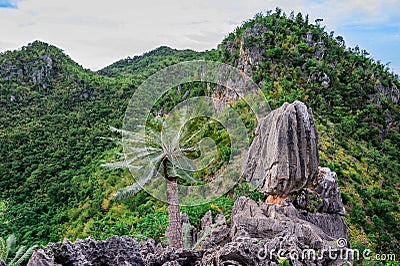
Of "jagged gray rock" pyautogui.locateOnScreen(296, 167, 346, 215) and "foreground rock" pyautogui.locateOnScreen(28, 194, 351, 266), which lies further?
"jagged gray rock" pyautogui.locateOnScreen(296, 167, 346, 215)

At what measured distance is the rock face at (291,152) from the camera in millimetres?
11305

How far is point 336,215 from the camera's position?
12.0m

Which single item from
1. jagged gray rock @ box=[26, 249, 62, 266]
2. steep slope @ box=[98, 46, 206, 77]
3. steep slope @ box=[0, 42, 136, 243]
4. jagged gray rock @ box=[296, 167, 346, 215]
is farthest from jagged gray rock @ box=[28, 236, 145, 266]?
steep slope @ box=[98, 46, 206, 77]

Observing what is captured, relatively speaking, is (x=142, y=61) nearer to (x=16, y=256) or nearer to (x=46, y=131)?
(x=46, y=131)

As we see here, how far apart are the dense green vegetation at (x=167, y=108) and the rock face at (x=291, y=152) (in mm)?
3279

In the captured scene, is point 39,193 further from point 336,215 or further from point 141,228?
point 336,215

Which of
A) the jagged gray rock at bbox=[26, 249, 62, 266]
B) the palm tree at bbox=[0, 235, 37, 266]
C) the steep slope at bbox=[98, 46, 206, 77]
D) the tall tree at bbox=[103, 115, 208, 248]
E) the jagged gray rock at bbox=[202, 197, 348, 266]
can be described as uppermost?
the steep slope at bbox=[98, 46, 206, 77]

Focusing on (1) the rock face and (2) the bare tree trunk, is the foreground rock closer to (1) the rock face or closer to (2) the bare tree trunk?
(2) the bare tree trunk

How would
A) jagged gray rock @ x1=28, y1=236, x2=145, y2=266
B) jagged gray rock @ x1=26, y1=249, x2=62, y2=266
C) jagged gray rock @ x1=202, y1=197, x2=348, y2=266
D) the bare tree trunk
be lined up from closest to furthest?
jagged gray rock @ x1=26, y1=249, x2=62, y2=266 → jagged gray rock @ x1=28, y1=236, x2=145, y2=266 → jagged gray rock @ x1=202, y1=197, x2=348, y2=266 → the bare tree trunk

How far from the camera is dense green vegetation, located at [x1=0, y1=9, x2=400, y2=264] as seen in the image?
17219 millimetres

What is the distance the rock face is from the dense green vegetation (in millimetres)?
3279

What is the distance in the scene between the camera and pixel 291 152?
1135 centimetres

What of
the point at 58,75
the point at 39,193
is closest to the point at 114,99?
the point at 58,75

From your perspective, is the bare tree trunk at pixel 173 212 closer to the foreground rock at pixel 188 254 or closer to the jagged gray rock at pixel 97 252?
the foreground rock at pixel 188 254
